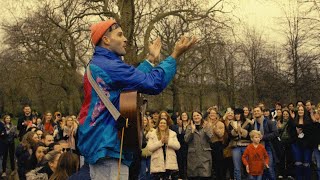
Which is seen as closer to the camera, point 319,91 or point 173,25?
point 173,25

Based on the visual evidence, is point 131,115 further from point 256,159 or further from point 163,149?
point 163,149

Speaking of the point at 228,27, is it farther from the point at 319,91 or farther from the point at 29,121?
the point at 319,91

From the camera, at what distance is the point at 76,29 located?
23.3m

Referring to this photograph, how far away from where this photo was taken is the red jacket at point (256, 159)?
11852 mm

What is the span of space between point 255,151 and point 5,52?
29.2 meters

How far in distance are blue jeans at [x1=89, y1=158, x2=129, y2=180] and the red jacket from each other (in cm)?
825

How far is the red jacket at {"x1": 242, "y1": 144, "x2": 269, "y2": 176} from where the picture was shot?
11.9 m

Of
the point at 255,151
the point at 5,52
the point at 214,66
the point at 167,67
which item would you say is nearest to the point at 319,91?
the point at 214,66

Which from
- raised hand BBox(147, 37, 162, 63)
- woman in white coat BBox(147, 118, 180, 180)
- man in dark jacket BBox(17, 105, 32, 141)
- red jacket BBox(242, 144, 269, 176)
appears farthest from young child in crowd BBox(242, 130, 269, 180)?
raised hand BBox(147, 37, 162, 63)

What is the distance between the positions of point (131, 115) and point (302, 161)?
32.1 ft

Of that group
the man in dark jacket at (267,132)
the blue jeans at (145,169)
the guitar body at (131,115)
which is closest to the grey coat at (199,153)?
the blue jeans at (145,169)

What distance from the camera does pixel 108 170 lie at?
3.96 metres

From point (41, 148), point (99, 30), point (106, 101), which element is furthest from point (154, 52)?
point (41, 148)

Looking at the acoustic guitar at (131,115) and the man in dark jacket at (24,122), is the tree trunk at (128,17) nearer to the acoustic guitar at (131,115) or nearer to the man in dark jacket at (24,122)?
the man in dark jacket at (24,122)
